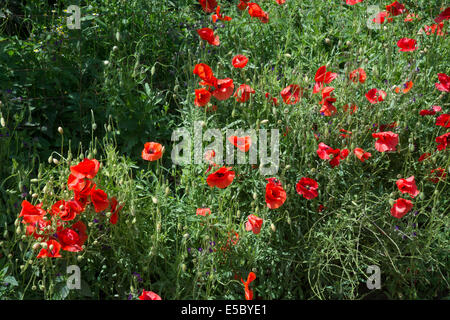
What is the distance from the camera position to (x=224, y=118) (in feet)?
9.08

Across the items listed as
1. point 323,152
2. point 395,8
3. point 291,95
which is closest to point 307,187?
point 323,152

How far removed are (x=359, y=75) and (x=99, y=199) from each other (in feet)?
4.30

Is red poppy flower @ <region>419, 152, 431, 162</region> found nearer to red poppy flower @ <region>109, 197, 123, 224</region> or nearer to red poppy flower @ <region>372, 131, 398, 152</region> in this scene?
red poppy flower @ <region>372, 131, 398, 152</region>

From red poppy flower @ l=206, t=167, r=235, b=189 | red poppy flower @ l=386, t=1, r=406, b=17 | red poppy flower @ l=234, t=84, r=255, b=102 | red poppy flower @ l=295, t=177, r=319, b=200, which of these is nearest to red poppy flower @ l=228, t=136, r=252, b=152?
red poppy flower @ l=206, t=167, r=235, b=189

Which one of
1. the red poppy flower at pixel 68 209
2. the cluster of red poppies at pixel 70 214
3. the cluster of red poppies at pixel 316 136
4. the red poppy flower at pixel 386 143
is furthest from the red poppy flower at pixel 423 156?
the red poppy flower at pixel 68 209

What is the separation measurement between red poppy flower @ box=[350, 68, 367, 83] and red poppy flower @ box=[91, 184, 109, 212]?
1.28m

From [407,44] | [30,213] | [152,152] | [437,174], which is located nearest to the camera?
[30,213]

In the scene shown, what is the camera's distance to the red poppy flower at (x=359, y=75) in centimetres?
260

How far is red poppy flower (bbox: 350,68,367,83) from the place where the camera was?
102 inches

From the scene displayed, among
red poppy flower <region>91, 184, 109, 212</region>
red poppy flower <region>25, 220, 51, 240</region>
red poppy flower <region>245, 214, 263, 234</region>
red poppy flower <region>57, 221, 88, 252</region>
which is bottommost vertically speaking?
red poppy flower <region>57, 221, 88, 252</region>

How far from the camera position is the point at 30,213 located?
77.9 inches

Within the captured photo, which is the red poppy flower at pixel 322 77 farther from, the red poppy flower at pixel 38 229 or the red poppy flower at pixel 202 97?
the red poppy flower at pixel 38 229

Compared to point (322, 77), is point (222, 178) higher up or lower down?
lower down

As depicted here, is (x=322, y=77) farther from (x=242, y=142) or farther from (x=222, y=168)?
(x=222, y=168)
